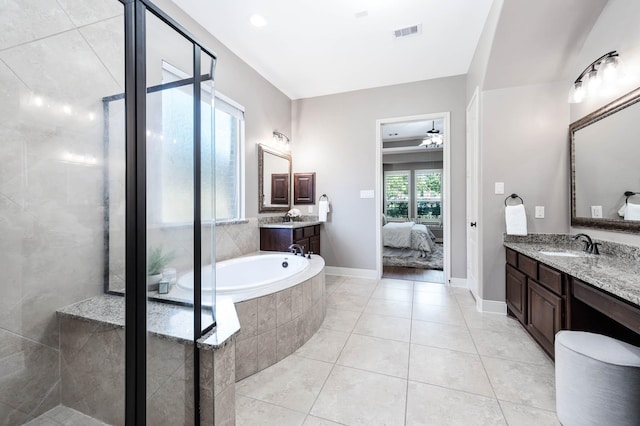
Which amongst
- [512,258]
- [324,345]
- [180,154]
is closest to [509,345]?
[512,258]

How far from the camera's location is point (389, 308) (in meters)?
2.80

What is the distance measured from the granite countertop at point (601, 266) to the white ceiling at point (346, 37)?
2.22 metres

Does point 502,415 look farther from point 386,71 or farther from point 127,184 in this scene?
point 386,71

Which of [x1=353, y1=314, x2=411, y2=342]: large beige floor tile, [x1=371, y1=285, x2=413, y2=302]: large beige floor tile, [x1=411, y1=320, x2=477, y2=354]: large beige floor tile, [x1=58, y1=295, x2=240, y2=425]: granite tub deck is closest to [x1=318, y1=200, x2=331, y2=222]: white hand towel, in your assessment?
[x1=371, y1=285, x2=413, y2=302]: large beige floor tile

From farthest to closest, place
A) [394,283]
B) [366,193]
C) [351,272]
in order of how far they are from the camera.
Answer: [351,272] < [366,193] < [394,283]

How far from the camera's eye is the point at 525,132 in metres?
2.53

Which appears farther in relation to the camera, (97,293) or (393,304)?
(393,304)

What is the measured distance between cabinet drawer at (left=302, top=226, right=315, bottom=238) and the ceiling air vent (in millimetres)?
2503

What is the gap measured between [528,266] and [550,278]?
1.18 feet

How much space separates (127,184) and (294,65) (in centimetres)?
304

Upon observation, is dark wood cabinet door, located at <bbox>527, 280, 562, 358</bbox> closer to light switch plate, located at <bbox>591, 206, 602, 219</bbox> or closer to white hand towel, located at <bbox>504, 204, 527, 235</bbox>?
white hand towel, located at <bbox>504, 204, 527, 235</bbox>

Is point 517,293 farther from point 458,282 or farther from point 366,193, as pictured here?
point 366,193

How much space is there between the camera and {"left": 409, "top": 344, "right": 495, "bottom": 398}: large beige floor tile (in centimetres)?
160

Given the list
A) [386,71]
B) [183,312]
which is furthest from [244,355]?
[386,71]
